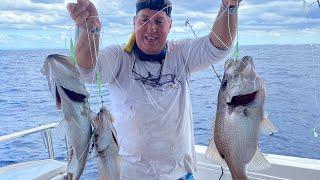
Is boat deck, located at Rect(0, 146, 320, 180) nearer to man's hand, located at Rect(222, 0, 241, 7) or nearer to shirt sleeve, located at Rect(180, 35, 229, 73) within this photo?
shirt sleeve, located at Rect(180, 35, 229, 73)

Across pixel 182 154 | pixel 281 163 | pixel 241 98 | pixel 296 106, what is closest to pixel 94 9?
pixel 241 98

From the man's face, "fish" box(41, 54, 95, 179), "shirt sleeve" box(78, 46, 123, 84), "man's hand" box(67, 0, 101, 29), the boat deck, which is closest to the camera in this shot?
"fish" box(41, 54, 95, 179)

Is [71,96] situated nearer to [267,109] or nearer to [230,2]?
[230,2]

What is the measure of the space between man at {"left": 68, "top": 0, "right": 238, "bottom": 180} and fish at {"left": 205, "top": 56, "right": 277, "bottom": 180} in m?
0.72

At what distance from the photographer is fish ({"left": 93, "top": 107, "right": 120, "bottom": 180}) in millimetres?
2088

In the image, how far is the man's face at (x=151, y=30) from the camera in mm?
2814

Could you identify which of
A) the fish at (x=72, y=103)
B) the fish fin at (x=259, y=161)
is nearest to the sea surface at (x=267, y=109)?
the fish at (x=72, y=103)

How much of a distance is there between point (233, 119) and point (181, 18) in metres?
1.72

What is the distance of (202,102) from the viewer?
10.8m

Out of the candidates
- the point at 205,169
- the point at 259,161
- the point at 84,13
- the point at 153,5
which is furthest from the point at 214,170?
the point at 84,13

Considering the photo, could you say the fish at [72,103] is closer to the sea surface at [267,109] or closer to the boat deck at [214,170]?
the sea surface at [267,109]

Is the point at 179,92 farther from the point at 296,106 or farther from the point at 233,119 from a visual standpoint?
the point at 296,106

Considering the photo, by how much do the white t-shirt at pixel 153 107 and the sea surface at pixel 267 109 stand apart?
0.63 m

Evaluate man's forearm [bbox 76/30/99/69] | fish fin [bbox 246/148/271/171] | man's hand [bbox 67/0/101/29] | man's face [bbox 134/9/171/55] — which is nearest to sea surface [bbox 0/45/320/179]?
man's forearm [bbox 76/30/99/69]
